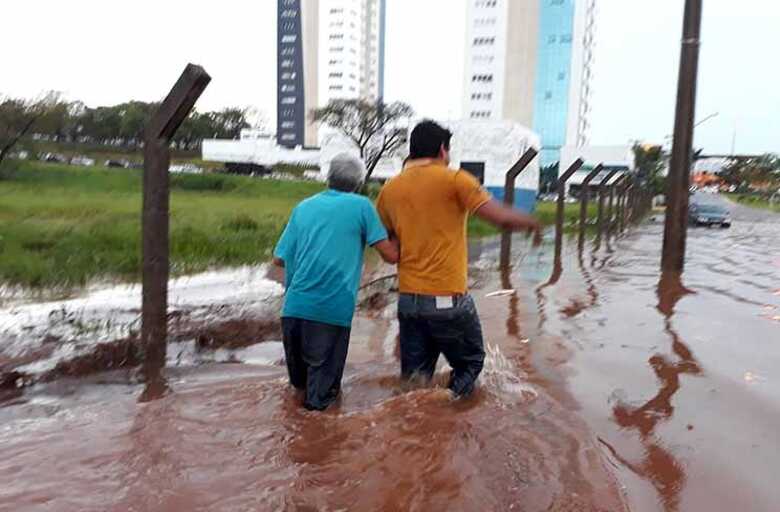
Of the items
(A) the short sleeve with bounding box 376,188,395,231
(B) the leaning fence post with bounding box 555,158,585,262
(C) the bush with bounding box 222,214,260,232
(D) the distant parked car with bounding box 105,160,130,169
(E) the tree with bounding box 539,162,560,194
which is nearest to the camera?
(A) the short sleeve with bounding box 376,188,395,231

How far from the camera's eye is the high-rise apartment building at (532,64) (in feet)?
276

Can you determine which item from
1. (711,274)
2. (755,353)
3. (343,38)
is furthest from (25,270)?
(343,38)

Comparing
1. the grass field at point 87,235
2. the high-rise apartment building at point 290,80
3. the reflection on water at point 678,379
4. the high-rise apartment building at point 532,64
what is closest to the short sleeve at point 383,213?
the reflection on water at point 678,379

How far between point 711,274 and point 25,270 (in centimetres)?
981

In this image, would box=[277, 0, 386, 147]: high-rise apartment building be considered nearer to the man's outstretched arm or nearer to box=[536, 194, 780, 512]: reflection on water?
box=[536, 194, 780, 512]: reflection on water

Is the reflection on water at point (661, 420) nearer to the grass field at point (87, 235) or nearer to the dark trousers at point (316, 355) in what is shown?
the dark trousers at point (316, 355)

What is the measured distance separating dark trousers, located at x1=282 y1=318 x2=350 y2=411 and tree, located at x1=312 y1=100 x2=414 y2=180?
41.3m

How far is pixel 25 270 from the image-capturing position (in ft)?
29.0

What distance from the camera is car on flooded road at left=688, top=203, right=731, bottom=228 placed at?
29516 millimetres

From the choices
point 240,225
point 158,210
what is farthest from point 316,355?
point 240,225

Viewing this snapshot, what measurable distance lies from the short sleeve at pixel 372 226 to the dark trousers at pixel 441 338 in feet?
1.21

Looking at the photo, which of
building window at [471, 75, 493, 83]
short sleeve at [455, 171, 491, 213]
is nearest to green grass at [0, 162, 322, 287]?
short sleeve at [455, 171, 491, 213]

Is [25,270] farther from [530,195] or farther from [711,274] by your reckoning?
[530,195]

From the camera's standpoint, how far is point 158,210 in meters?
4.70
